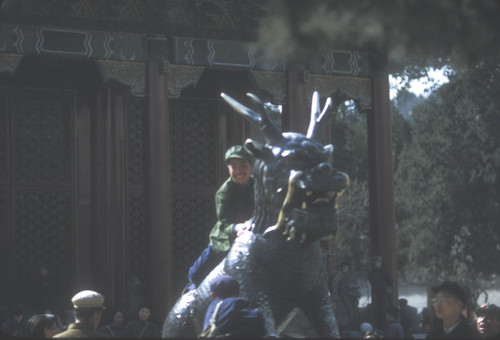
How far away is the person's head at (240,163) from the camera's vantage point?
817cm

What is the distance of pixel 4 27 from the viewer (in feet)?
51.0

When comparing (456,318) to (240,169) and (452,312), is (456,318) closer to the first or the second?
(452,312)

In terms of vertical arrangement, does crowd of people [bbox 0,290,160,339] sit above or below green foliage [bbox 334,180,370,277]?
below

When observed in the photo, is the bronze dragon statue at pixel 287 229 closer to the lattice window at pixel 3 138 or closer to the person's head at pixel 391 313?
the person's head at pixel 391 313

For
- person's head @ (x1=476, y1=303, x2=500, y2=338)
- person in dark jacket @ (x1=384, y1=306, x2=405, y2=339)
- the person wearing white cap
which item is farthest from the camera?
person in dark jacket @ (x1=384, y1=306, x2=405, y2=339)

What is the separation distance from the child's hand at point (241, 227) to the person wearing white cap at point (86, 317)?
1.31 metres

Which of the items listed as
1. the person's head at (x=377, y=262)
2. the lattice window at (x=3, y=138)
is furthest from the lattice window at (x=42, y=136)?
the person's head at (x=377, y=262)

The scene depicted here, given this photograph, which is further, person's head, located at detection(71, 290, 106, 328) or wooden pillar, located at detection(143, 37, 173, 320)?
wooden pillar, located at detection(143, 37, 173, 320)

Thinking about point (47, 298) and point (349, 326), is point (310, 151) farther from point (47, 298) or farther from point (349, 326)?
point (47, 298)

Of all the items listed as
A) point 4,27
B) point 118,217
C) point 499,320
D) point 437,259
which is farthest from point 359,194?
point 499,320

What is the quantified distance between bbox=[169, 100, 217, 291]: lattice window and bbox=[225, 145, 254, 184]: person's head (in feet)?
34.1

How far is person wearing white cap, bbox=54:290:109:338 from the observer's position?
671cm

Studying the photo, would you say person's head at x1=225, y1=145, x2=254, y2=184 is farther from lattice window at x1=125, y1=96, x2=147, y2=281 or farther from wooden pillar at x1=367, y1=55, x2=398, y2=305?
lattice window at x1=125, y1=96, x2=147, y2=281

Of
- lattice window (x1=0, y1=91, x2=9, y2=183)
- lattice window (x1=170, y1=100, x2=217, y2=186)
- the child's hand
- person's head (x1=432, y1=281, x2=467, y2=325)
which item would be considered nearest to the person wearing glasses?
person's head (x1=432, y1=281, x2=467, y2=325)
